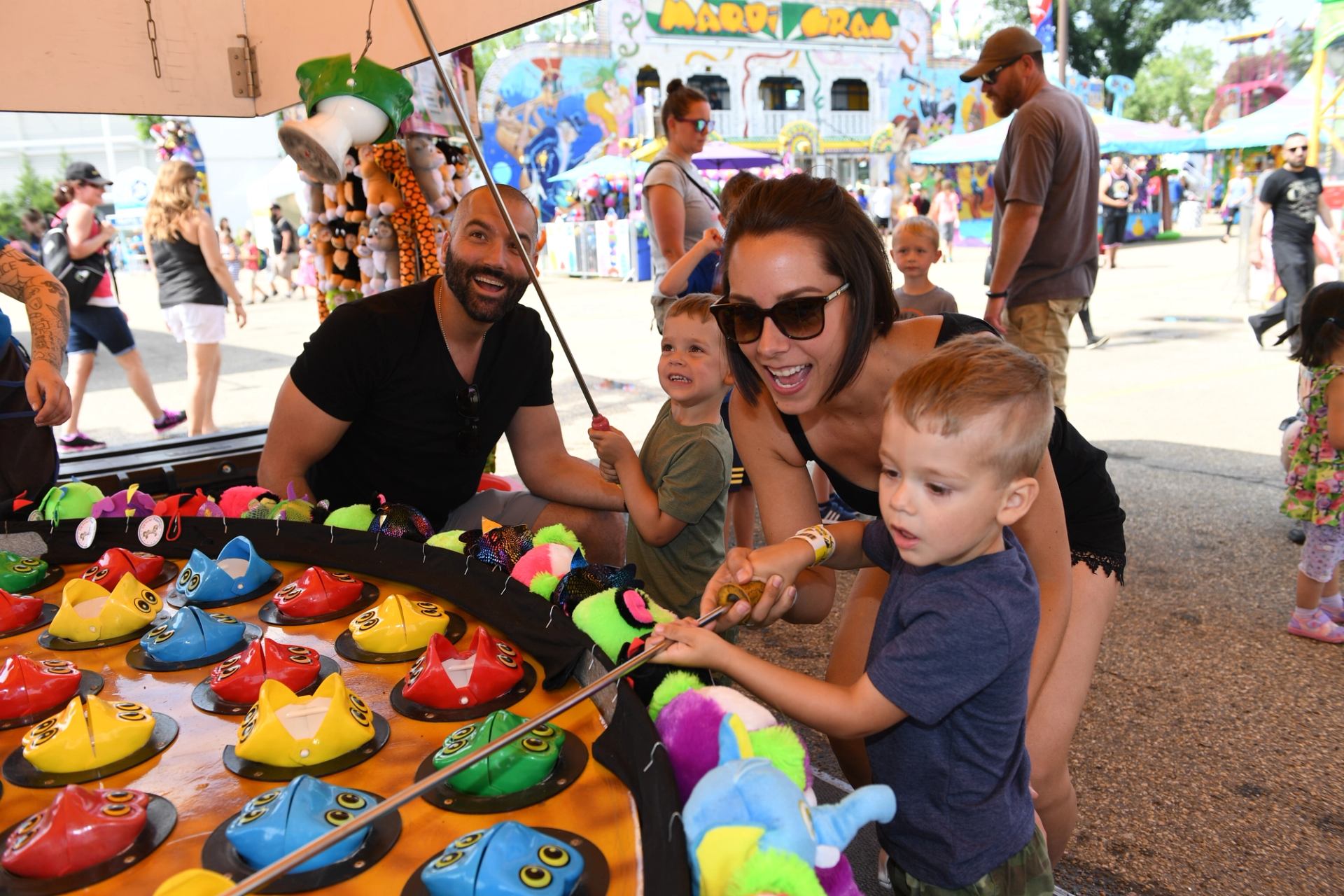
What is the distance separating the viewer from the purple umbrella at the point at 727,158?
57.7 feet

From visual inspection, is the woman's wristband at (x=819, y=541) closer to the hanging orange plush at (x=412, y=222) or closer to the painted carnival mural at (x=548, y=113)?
the hanging orange plush at (x=412, y=222)

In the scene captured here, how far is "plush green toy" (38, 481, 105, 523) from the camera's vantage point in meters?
2.06

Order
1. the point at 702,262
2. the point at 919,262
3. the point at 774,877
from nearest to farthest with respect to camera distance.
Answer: the point at 774,877 < the point at 702,262 < the point at 919,262

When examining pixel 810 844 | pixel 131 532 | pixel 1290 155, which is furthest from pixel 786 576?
pixel 1290 155

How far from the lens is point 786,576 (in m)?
1.55

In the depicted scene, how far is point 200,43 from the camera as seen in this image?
2.86 metres

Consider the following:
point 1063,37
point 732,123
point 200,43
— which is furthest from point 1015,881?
point 732,123

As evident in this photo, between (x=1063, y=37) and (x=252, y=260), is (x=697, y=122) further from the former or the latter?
(x=252, y=260)

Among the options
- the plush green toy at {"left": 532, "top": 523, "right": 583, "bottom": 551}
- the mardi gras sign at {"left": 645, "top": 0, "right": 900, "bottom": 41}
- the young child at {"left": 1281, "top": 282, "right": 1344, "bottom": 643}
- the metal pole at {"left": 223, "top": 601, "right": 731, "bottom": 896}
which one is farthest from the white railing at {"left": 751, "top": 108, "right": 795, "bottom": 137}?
the metal pole at {"left": 223, "top": 601, "right": 731, "bottom": 896}

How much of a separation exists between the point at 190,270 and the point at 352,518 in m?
4.74

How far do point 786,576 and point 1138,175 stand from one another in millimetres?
23214

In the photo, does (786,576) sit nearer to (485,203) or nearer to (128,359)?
(485,203)

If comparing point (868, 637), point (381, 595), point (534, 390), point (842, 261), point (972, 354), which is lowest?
point (868, 637)

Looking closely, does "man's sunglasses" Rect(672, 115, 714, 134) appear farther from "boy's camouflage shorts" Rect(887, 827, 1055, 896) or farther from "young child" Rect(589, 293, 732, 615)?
"boy's camouflage shorts" Rect(887, 827, 1055, 896)
